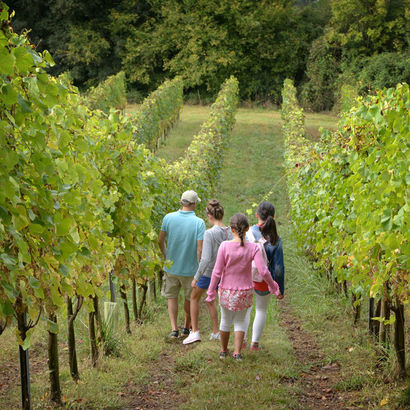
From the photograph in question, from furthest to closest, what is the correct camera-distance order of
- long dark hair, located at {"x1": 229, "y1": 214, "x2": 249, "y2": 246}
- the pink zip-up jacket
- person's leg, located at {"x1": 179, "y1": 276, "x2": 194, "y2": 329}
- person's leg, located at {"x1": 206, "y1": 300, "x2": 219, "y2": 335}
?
person's leg, located at {"x1": 179, "y1": 276, "x2": 194, "y2": 329}
person's leg, located at {"x1": 206, "y1": 300, "x2": 219, "y2": 335}
the pink zip-up jacket
long dark hair, located at {"x1": 229, "y1": 214, "x2": 249, "y2": 246}

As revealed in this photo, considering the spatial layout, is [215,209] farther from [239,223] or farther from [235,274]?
[235,274]

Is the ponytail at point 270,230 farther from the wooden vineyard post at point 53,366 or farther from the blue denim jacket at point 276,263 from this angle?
the wooden vineyard post at point 53,366

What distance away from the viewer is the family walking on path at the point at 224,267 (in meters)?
5.50

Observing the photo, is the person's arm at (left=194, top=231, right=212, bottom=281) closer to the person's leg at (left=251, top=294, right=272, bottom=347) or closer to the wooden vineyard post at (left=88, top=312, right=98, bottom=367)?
the person's leg at (left=251, top=294, right=272, bottom=347)

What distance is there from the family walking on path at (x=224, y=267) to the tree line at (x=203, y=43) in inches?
1178

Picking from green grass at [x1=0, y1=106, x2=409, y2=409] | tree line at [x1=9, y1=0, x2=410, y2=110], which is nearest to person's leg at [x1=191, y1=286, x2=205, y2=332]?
green grass at [x1=0, y1=106, x2=409, y2=409]

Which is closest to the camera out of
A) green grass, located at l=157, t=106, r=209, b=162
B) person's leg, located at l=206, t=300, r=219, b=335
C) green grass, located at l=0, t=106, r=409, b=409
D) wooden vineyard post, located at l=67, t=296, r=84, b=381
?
green grass, located at l=0, t=106, r=409, b=409

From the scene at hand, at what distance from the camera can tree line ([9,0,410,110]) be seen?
35.4 metres

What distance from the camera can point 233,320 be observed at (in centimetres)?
564

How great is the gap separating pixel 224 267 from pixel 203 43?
33.2m

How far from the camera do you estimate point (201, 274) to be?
5.98 m

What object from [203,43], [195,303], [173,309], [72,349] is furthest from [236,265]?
[203,43]

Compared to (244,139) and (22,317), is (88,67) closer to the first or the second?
(244,139)

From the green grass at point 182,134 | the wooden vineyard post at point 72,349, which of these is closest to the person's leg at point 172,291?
the wooden vineyard post at point 72,349
